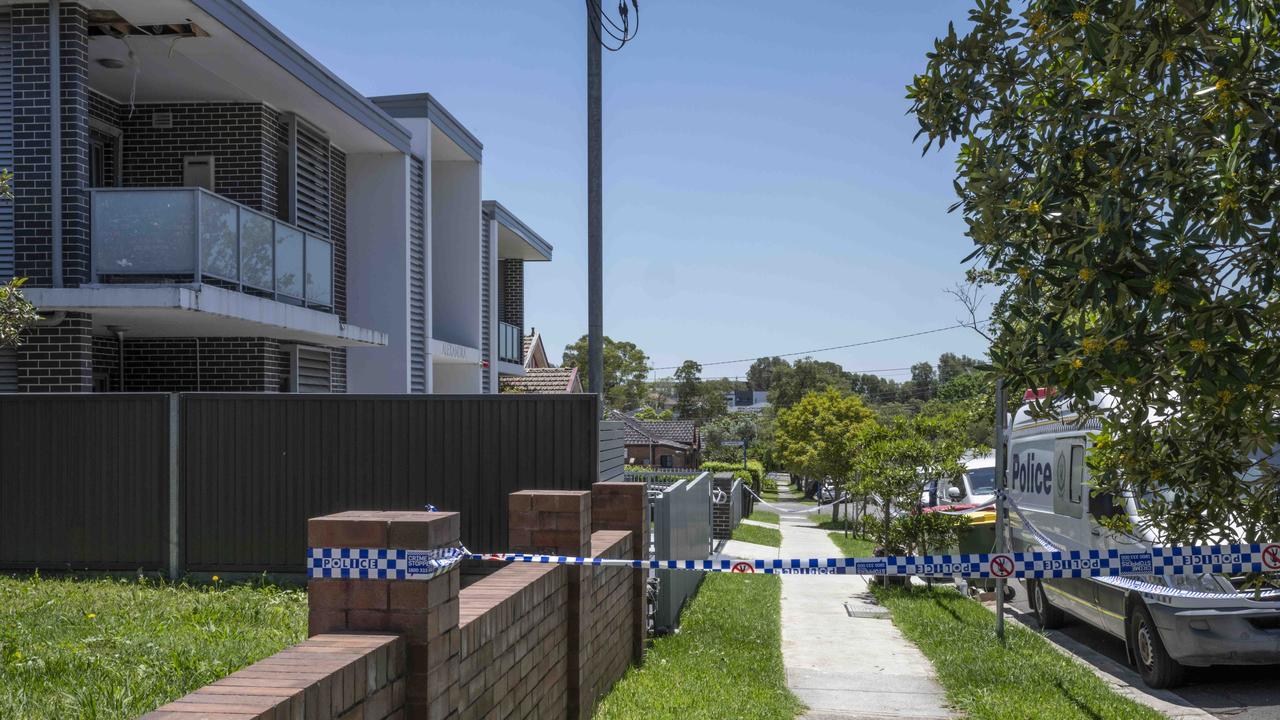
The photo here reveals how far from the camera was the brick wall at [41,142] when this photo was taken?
10789 mm

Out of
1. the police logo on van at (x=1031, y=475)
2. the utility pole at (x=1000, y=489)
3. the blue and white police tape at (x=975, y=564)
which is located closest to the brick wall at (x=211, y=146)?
the blue and white police tape at (x=975, y=564)

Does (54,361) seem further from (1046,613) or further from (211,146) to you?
(1046,613)

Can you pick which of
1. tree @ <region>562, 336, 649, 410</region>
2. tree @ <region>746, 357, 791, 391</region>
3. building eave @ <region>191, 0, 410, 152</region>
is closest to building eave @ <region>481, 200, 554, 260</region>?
building eave @ <region>191, 0, 410, 152</region>

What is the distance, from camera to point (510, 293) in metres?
29.0

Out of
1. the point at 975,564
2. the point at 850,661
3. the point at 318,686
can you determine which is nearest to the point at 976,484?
the point at 850,661

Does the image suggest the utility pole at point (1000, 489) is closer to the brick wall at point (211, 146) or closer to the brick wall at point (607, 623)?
the brick wall at point (607, 623)

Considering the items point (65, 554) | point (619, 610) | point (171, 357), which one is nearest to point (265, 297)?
point (171, 357)

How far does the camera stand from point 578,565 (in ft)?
22.6

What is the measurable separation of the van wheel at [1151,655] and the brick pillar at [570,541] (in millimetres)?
5025

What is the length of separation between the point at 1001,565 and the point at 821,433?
117 ft

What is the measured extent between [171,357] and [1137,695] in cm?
1183

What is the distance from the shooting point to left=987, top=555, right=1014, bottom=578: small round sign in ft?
24.7

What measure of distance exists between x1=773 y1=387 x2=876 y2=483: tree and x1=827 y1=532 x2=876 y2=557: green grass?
26.8ft

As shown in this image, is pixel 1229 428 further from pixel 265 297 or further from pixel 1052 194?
pixel 265 297
